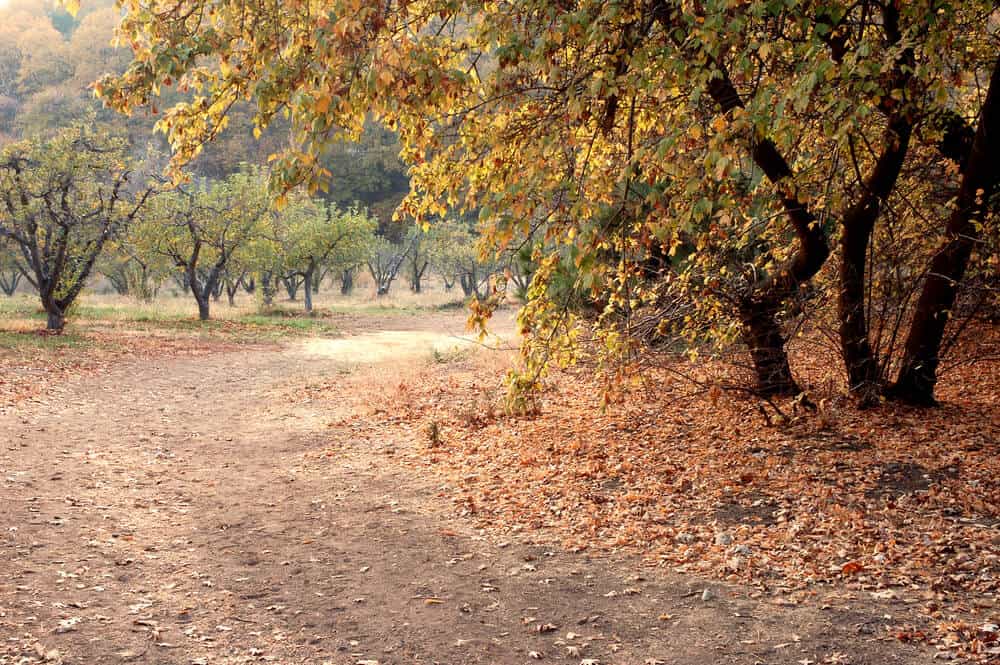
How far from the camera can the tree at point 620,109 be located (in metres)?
4.65

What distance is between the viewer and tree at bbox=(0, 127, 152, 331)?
18.2 metres

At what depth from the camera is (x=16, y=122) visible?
163ft

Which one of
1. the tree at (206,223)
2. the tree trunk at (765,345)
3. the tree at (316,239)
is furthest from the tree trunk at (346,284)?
the tree trunk at (765,345)

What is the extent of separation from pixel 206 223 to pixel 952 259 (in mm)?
25157

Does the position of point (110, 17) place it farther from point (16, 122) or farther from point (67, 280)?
point (67, 280)

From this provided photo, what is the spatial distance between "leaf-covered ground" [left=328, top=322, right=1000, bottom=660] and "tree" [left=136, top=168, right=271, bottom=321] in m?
20.3

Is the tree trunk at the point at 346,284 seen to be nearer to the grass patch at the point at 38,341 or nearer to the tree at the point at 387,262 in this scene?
the tree at the point at 387,262

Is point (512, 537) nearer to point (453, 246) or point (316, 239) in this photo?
point (316, 239)

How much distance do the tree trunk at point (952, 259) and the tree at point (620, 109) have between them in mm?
62

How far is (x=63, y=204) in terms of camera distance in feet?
61.2

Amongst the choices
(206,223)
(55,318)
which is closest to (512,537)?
(55,318)

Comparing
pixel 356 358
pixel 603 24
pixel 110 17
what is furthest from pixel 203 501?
pixel 110 17

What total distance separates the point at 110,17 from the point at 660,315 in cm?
6255

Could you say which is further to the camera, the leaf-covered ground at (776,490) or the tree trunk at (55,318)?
the tree trunk at (55,318)
